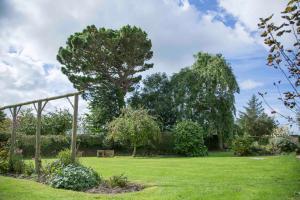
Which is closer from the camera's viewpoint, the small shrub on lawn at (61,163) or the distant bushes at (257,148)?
the small shrub on lawn at (61,163)

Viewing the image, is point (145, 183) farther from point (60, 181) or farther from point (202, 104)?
point (202, 104)

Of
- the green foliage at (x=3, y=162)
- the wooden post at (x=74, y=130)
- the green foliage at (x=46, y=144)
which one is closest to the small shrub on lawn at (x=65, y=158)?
the wooden post at (x=74, y=130)

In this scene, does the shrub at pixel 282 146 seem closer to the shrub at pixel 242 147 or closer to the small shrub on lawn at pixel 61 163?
the shrub at pixel 242 147

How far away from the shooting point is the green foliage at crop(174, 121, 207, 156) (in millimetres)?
31453

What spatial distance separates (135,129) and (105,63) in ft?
33.8

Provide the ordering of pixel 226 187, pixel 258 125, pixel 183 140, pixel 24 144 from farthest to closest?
pixel 258 125 → pixel 183 140 → pixel 24 144 → pixel 226 187

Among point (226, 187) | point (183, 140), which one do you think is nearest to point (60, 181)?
point (226, 187)

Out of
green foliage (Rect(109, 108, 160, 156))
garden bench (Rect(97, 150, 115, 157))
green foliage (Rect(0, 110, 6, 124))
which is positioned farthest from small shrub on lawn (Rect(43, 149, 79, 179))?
green foliage (Rect(0, 110, 6, 124))

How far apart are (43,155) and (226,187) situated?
72.2 ft

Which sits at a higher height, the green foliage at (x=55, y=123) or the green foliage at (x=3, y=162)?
the green foliage at (x=55, y=123)

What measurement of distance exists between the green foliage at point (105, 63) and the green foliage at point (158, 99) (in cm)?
219

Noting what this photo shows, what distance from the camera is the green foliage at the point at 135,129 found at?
29.6m

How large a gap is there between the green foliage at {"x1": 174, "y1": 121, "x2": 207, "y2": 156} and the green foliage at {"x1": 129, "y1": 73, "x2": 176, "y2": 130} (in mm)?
7525

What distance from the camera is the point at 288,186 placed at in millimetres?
10172
